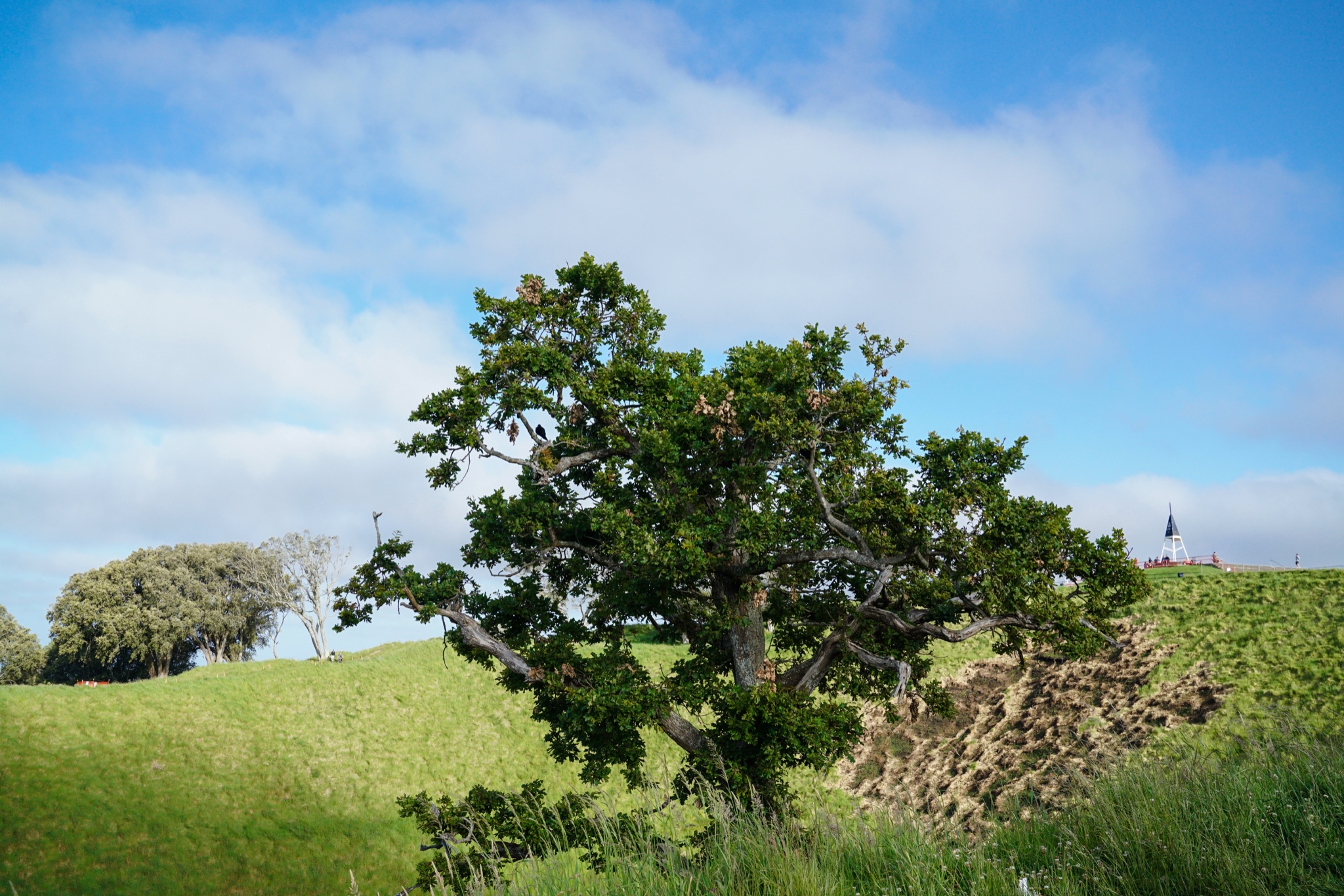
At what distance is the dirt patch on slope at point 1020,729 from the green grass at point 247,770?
342 inches

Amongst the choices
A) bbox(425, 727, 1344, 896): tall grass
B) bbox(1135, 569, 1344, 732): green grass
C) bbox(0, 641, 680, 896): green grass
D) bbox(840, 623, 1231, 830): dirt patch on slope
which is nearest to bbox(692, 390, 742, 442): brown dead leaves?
bbox(425, 727, 1344, 896): tall grass

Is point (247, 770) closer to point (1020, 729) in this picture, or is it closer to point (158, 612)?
point (1020, 729)

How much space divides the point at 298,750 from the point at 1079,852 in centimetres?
2764

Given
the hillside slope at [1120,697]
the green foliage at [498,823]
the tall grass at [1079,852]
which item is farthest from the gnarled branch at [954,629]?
the green foliage at [498,823]

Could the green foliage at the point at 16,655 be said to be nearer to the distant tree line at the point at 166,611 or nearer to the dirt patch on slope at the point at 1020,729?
the distant tree line at the point at 166,611

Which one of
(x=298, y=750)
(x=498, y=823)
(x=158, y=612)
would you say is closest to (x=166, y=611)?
(x=158, y=612)

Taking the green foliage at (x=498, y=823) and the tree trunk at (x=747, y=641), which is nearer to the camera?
the green foliage at (x=498, y=823)

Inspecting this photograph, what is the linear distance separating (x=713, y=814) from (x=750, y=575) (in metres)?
6.67

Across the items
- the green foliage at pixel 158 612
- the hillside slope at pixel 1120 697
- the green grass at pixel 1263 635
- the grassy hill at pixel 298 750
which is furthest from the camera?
the green foliage at pixel 158 612

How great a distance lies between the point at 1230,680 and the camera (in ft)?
78.5

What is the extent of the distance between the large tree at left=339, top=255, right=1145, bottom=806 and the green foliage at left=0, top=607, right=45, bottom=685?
66.1m

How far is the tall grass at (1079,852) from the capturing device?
7.89 m

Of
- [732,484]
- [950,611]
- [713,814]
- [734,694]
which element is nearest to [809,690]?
[734,694]

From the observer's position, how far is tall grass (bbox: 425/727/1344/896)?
7895 millimetres
